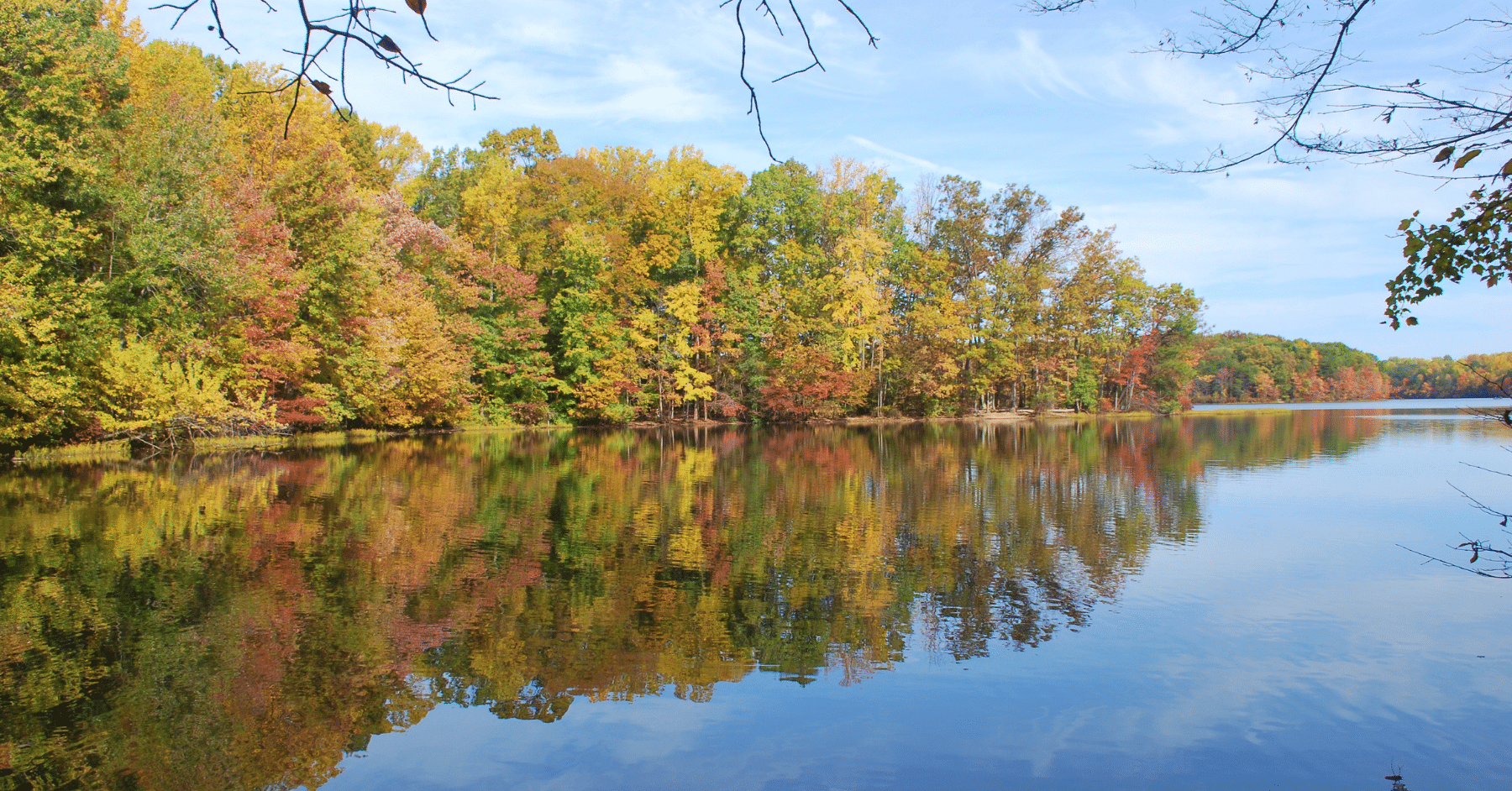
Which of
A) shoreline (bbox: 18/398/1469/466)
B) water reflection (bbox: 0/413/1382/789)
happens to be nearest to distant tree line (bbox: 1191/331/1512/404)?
shoreline (bbox: 18/398/1469/466)

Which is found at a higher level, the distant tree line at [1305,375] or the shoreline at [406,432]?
the distant tree line at [1305,375]

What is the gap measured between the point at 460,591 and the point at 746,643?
2977mm

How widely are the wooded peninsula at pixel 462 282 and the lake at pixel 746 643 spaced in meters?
6.50

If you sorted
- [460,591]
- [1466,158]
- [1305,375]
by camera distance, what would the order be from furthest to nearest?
[1305,375], [460,591], [1466,158]

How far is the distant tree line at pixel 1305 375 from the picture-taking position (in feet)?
261

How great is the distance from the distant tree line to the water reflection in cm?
6838

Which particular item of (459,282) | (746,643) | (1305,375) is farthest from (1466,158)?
(1305,375)

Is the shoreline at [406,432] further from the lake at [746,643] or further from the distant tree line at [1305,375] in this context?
the distant tree line at [1305,375]

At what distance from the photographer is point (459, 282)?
3619 cm

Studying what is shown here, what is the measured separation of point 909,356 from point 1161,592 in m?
35.5

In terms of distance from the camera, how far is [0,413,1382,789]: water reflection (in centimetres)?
500

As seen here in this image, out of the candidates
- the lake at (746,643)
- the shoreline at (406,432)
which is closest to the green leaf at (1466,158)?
the lake at (746,643)

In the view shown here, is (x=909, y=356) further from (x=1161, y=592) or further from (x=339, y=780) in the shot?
(x=339, y=780)

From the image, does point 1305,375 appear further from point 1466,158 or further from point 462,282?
point 1466,158
